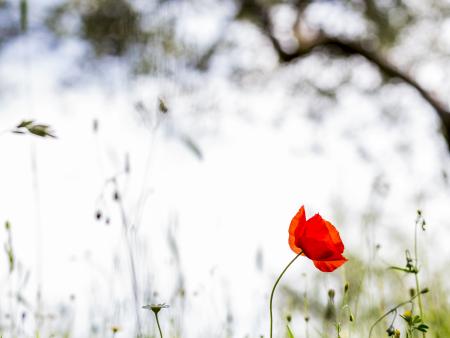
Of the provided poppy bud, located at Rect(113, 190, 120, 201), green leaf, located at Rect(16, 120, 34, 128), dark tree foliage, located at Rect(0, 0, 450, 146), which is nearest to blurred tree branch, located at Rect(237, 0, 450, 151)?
dark tree foliage, located at Rect(0, 0, 450, 146)

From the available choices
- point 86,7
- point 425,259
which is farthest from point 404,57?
point 425,259

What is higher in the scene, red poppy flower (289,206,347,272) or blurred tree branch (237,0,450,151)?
blurred tree branch (237,0,450,151)

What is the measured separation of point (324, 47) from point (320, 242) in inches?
246

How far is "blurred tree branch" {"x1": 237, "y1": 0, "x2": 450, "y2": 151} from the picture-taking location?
627 cm

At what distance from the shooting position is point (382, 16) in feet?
22.0

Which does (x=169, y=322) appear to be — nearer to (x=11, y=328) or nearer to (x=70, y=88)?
(x=11, y=328)

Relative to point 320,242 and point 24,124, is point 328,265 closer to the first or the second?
point 320,242

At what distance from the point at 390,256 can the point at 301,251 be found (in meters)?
1.65

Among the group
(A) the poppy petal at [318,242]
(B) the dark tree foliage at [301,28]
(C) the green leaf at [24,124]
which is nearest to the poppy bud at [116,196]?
(C) the green leaf at [24,124]

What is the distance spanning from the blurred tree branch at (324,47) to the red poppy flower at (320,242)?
17.6ft

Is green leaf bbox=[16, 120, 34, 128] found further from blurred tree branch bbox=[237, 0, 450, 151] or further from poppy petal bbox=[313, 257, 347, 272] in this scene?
blurred tree branch bbox=[237, 0, 450, 151]

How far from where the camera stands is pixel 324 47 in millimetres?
7016

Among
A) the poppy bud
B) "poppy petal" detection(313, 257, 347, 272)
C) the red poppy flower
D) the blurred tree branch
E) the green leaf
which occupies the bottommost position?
"poppy petal" detection(313, 257, 347, 272)

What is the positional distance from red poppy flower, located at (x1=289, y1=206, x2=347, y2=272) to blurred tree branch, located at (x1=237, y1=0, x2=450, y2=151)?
5.35 metres
